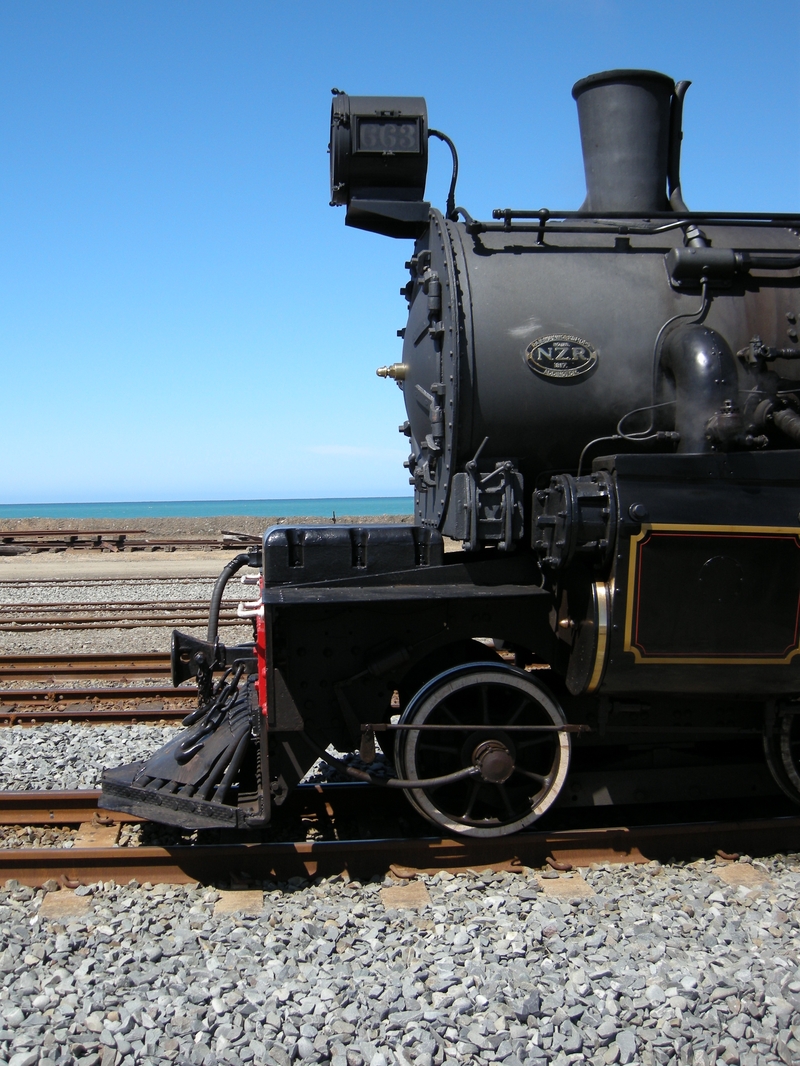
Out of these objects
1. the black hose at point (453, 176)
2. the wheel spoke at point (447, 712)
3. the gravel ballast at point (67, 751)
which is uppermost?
the black hose at point (453, 176)

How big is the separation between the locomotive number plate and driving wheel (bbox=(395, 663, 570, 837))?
1507 millimetres

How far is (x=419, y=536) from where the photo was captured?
4488 mm

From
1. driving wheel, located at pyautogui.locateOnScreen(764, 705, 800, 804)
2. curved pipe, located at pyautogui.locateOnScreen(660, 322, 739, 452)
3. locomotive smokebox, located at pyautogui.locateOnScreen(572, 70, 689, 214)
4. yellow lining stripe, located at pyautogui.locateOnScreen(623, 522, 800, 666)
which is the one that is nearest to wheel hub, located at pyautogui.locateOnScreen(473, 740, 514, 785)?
yellow lining stripe, located at pyautogui.locateOnScreen(623, 522, 800, 666)

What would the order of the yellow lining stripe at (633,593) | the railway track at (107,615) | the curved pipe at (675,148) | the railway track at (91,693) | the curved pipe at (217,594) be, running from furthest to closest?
the railway track at (107,615) < the railway track at (91,693) < the curved pipe at (675,148) < the curved pipe at (217,594) < the yellow lining stripe at (633,593)

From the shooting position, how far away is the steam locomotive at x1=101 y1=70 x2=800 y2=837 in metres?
3.93

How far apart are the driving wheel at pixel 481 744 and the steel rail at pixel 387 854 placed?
14cm

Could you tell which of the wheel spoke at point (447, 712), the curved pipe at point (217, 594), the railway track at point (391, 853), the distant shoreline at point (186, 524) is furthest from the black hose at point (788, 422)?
the distant shoreline at point (186, 524)

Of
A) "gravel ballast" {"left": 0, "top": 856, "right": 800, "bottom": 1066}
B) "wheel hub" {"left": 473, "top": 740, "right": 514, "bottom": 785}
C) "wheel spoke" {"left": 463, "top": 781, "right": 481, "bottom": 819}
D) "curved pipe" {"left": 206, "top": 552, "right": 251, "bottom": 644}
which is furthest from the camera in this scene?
"curved pipe" {"left": 206, "top": 552, "right": 251, "bottom": 644}

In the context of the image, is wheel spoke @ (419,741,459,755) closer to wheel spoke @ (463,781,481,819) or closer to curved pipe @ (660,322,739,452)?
wheel spoke @ (463,781,481,819)

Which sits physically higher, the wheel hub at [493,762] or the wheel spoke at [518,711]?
the wheel spoke at [518,711]

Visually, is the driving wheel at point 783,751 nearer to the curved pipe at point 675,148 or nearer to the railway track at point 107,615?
the curved pipe at point 675,148

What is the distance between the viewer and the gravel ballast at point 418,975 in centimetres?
290

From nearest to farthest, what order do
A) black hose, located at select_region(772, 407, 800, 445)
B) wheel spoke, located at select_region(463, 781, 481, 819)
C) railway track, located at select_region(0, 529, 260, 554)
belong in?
black hose, located at select_region(772, 407, 800, 445) → wheel spoke, located at select_region(463, 781, 481, 819) → railway track, located at select_region(0, 529, 260, 554)

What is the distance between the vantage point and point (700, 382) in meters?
3.96
